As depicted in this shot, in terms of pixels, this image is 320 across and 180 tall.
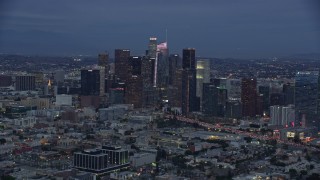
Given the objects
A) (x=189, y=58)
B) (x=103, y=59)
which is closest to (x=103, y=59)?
(x=103, y=59)

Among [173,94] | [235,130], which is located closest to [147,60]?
[173,94]

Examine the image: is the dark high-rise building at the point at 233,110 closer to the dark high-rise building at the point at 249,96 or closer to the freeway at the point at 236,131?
the dark high-rise building at the point at 249,96

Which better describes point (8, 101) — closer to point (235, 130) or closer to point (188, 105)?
point (188, 105)

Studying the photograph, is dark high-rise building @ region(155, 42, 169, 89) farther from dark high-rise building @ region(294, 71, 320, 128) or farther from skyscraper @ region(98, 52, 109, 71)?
Answer: dark high-rise building @ region(294, 71, 320, 128)

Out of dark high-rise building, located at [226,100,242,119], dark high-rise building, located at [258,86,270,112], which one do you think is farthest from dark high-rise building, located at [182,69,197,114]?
dark high-rise building, located at [258,86,270,112]

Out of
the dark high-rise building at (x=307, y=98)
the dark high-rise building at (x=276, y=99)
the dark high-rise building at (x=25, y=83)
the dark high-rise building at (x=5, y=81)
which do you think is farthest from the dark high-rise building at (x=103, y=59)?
the dark high-rise building at (x=307, y=98)
